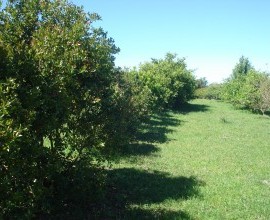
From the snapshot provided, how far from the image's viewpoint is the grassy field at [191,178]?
36.7 ft

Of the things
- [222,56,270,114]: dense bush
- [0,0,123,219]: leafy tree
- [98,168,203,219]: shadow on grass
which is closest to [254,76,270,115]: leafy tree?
[222,56,270,114]: dense bush

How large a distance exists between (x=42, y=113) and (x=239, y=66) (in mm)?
74294

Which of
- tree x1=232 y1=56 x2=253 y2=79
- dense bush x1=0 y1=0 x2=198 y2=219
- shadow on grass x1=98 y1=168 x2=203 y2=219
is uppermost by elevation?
tree x1=232 y1=56 x2=253 y2=79

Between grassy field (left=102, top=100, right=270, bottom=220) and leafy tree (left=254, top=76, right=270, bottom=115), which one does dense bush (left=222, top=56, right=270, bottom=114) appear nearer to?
leafy tree (left=254, top=76, right=270, bottom=115)

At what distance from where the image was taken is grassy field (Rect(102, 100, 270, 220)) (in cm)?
1119

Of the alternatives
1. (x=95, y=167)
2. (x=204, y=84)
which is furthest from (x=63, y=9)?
(x=204, y=84)

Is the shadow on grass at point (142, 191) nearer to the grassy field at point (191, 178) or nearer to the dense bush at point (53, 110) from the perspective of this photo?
the grassy field at point (191, 178)

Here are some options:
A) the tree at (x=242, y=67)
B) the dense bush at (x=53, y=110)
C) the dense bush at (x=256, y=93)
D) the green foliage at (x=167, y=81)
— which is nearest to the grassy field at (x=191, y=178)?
the dense bush at (x=53, y=110)

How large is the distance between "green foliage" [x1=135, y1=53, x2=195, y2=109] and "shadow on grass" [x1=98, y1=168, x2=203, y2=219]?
23085mm

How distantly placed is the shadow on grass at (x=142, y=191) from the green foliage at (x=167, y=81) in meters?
23.1

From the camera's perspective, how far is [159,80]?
43781mm

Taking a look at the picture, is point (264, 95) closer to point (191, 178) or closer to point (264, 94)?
point (264, 94)

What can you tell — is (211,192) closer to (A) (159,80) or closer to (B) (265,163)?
(B) (265,163)

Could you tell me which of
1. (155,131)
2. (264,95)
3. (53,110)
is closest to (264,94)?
(264,95)
